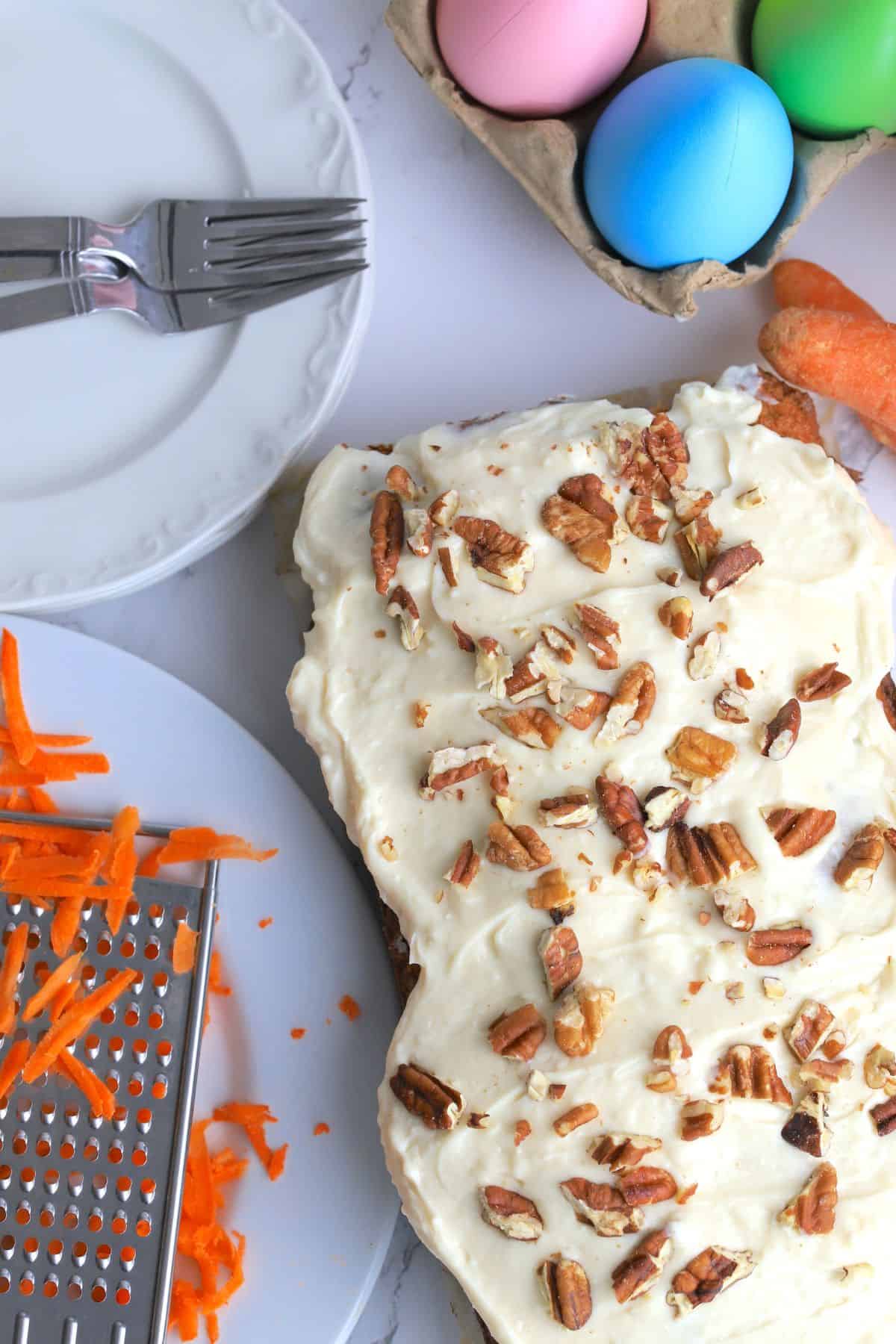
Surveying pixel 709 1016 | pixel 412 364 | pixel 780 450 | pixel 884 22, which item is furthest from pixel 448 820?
pixel 884 22

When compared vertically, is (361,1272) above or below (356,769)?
below

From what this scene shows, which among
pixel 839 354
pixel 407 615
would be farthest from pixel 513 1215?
pixel 839 354

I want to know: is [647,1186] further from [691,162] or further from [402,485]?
[691,162]

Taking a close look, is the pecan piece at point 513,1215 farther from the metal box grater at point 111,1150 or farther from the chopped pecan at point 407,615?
the chopped pecan at point 407,615

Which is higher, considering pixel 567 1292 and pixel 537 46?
pixel 537 46

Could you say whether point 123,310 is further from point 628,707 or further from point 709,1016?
point 709,1016

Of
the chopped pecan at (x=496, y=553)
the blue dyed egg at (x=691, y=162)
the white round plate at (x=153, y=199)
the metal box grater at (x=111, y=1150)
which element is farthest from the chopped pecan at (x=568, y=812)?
the blue dyed egg at (x=691, y=162)
